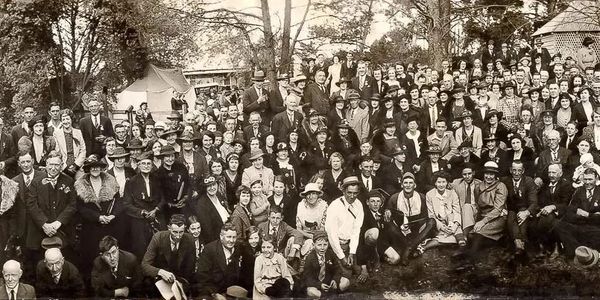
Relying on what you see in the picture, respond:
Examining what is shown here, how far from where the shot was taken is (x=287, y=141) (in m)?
7.53

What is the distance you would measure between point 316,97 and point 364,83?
0.56m

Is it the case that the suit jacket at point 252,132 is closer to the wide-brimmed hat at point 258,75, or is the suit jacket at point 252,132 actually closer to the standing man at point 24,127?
the wide-brimmed hat at point 258,75

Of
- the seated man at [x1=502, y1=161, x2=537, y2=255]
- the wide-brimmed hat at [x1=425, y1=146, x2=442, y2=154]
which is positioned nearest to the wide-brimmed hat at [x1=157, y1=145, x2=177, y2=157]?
the wide-brimmed hat at [x1=425, y1=146, x2=442, y2=154]

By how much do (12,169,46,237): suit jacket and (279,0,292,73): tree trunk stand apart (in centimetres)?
268

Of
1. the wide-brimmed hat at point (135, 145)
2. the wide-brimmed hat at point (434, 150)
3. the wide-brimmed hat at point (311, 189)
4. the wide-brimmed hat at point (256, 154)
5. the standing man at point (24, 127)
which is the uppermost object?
the standing man at point (24, 127)

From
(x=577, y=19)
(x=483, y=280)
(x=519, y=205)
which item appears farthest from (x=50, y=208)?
(x=577, y=19)

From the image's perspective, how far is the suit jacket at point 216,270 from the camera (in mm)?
7137

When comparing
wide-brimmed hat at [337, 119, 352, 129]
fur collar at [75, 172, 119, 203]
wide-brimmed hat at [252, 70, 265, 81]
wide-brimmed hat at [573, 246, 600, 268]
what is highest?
wide-brimmed hat at [252, 70, 265, 81]

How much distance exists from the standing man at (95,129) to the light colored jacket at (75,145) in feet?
0.13

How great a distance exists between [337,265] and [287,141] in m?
1.36

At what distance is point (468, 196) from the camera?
289 inches

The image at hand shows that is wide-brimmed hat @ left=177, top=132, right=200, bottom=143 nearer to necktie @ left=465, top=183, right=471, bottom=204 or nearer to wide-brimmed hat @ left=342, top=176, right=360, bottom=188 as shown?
wide-brimmed hat @ left=342, top=176, right=360, bottom=188

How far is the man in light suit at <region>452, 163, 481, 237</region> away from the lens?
289 inches

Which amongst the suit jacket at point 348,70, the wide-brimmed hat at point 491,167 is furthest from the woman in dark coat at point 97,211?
the wide-brimmed hat at point 491,167
